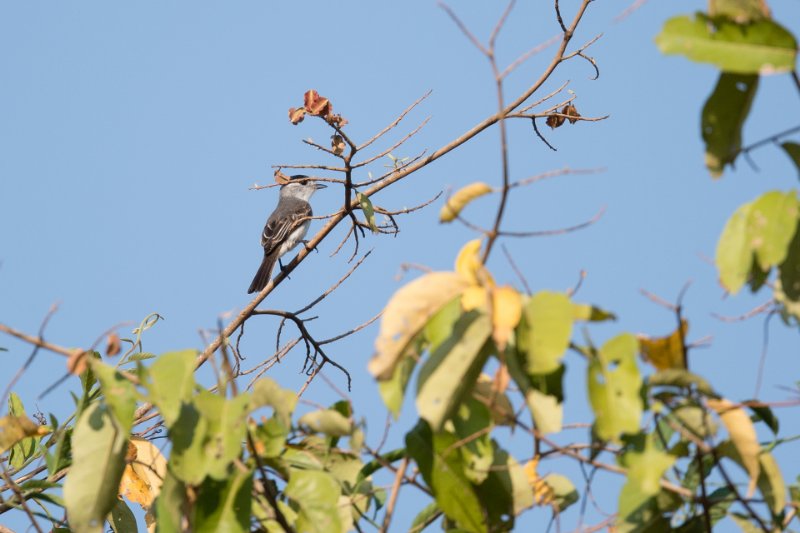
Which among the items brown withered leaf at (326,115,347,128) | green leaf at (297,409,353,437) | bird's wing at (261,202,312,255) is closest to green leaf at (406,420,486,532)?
green leaf at (297,409,353,437)

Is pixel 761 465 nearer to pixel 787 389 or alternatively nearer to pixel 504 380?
pixel 787 389

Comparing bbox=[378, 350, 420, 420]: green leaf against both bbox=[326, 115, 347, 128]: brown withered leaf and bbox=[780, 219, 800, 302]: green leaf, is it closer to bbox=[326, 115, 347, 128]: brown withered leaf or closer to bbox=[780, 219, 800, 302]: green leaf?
bbox=[780, 219, 800, 302]: green leaf

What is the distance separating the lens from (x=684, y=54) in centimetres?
197

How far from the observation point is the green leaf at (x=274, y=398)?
91.5 inches

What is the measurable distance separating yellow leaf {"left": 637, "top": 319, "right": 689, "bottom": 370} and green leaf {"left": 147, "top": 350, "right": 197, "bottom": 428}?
38.6 inches

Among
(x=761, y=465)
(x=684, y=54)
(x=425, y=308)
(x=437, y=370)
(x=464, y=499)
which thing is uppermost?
(x=684, y=54)

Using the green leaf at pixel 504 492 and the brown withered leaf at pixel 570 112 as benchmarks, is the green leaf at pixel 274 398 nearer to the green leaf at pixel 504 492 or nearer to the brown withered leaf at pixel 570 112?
the green leaf at pixel 504 492

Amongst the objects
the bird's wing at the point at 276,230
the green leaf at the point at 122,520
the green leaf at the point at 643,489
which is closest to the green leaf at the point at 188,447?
the green leaf at the point at 643,489

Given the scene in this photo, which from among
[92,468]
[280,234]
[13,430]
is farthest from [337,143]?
[280,234]

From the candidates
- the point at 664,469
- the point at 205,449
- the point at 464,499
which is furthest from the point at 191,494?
the point at 664,469

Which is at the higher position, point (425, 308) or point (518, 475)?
point (425, 308)

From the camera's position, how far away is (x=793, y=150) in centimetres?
216

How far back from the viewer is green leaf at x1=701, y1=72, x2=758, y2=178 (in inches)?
81.8

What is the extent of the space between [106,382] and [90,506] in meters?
0.31
